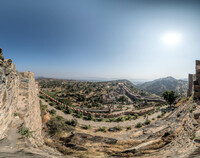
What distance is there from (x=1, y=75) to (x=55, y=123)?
6.30 metres

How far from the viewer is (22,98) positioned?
4906mm

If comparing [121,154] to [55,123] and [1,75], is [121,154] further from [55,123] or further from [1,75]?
[1,75]

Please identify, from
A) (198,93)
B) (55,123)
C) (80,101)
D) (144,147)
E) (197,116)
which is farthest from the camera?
(80,101)

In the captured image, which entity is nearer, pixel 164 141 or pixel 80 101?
pixel 164 141

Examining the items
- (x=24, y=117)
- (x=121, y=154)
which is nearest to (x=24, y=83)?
(x=24, y=117)

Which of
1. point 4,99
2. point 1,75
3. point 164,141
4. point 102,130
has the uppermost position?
point 1,75

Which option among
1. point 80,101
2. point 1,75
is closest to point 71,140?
point 1,75

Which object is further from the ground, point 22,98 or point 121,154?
point 22,98

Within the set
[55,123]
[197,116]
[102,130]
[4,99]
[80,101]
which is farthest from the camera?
[80,101]

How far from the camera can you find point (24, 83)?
224 inches

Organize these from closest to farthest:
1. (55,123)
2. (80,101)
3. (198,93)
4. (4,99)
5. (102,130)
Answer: (4,99), (55,123), (198,93), (102,130), (80,101)

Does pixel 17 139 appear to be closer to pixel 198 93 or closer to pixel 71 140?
pixel 71 140

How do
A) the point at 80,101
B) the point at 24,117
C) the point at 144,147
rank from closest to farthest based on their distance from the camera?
the point at 24,117
the point at 144,147
the point at 80,101

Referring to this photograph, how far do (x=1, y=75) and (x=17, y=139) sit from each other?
2.23m
